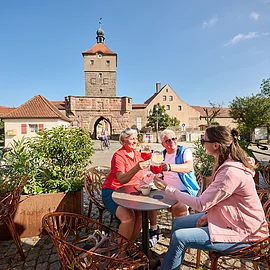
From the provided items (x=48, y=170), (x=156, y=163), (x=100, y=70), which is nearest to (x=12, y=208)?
(x=48, y=170)

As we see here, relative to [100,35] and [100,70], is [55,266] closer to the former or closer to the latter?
[100,70]

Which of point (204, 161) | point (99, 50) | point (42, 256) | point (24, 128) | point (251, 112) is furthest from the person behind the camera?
point (99, 50)

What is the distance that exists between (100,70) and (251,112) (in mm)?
24871

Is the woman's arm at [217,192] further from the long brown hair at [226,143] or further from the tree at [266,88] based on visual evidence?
the tree at [266,88]

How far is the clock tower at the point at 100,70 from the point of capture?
3606cm

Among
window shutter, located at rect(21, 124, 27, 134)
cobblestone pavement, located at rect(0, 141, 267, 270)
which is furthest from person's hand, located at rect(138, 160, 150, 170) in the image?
window shutter, located at rect(21, 124, 27, 134)

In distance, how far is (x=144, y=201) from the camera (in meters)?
1.95

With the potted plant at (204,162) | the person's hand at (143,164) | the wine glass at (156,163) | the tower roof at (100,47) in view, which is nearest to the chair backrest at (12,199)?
the person's hand at (143,164)

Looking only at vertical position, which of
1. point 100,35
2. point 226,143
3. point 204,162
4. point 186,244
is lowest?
point 186,244

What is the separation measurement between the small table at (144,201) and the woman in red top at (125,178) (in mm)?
136

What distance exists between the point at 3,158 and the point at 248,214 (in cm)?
302

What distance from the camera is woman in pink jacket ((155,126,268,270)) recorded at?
59.9 inches

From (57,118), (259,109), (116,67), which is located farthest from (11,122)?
(259,109)

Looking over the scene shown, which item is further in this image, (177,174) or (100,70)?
(100,70)
